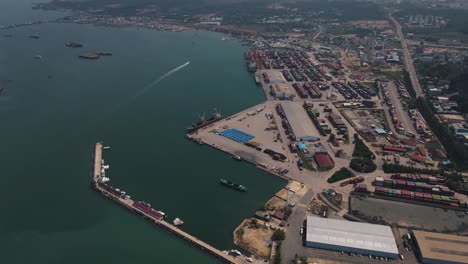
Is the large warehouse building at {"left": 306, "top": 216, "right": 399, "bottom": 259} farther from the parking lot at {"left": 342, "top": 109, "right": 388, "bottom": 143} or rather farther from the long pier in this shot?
the parking lot at {"left": 342, "top": 109, "right": 388, "bottom": 143}

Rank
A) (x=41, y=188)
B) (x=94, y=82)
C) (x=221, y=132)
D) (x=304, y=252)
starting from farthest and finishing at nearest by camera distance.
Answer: (x=94, y=82), (x=221, y=132), (x=41, y=188), (x=304, y=252)

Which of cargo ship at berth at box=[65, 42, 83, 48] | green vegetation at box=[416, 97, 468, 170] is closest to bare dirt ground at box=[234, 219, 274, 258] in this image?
green vegetation at box=[416, 97, 468, 170]

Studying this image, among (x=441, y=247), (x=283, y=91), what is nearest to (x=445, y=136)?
(x=441, y=247)

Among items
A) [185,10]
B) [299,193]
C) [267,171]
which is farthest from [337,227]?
[185,10]

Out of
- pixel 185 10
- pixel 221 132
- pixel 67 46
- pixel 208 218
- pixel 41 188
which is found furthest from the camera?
pixel 185 10

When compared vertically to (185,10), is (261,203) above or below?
below

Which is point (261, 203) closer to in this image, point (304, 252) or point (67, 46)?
point (304, 252)

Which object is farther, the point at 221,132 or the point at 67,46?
the point at 67,46
